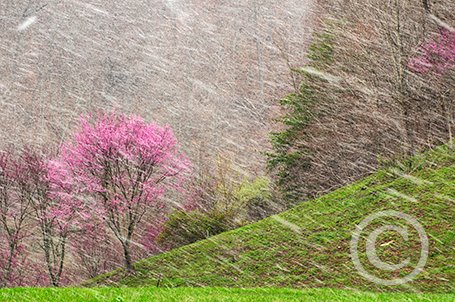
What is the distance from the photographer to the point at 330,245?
14.5m

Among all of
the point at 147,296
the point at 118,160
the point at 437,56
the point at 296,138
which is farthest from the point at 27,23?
the point at 147,296

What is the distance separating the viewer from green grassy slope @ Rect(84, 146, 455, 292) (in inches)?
508

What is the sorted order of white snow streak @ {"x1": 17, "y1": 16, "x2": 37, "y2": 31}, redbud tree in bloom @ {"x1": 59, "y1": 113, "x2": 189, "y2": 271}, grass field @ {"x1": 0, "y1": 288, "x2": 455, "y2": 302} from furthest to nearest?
white snow streak @ {"x1": 17, "y1": 16, "x2": 37, "y2": 31}, redbud tree in bloom @ {"x1": 59, "y1": 113, "x2": 189, "y2": 271}, grass field @ {"x1": 0, "y1": 288, "x2": 455, "y2": 302}

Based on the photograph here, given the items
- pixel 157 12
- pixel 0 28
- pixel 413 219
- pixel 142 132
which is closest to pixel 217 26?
pixel 157 12

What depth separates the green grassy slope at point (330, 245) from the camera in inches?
508

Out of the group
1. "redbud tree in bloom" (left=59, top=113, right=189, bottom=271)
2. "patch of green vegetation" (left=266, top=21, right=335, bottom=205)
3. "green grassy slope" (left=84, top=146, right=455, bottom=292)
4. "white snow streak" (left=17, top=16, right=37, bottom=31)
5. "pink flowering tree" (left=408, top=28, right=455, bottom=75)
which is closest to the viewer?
"green grassy slope" (left=84, top=146, right=455, bottom=292)

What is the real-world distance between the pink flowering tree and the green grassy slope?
356cm

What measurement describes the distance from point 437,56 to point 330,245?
970 cm

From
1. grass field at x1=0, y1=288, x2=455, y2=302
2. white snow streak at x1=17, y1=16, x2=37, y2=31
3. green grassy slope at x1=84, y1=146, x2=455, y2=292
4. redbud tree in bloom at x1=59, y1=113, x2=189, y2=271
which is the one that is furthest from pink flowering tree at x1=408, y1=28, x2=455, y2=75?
white snow streak at x1=17, y1=16, x2=37, y2=31

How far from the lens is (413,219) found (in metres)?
14.1

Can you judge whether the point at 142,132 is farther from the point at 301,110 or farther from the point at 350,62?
the point at 350,62

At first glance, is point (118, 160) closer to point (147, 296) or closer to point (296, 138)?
point (296, 138)

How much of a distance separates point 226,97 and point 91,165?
2329 inches

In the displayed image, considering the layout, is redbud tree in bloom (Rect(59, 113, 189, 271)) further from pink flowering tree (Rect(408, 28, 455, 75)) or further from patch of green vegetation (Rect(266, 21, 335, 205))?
pink flowering tree (Rect(408, 28, 455, 75))
